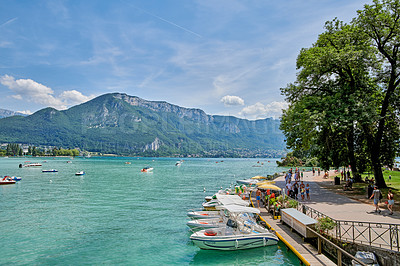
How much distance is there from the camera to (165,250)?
1600 centimetres

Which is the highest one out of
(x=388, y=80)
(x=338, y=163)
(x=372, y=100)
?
(x=388, y=80)

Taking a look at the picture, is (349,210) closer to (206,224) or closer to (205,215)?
(206,224)

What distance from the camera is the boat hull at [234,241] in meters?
15.3

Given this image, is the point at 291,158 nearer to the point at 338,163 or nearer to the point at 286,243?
the point at 338,163

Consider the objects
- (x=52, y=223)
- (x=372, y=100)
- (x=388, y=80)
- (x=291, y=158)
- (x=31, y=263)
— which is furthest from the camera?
(x=291, y=158)

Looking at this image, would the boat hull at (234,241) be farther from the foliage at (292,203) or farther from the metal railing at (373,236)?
the foliage at (292,203)

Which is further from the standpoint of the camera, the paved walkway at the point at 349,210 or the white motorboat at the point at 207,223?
the white motorboat at the point at 207,223

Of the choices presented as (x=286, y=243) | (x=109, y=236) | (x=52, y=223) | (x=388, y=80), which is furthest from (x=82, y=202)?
(x=388, y=80)

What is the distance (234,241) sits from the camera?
15383mm

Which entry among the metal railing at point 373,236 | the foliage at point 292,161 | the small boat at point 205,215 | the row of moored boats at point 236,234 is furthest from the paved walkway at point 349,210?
the foliage at point 292,161

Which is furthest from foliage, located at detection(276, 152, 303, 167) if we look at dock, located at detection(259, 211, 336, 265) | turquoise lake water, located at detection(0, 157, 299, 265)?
dock, located at detection(259, 211, 336, 265)

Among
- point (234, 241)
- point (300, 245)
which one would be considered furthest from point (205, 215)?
point (300, 245)

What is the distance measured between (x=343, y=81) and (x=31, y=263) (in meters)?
32.0

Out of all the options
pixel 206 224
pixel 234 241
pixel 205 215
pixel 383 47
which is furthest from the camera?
pixel 383 47
